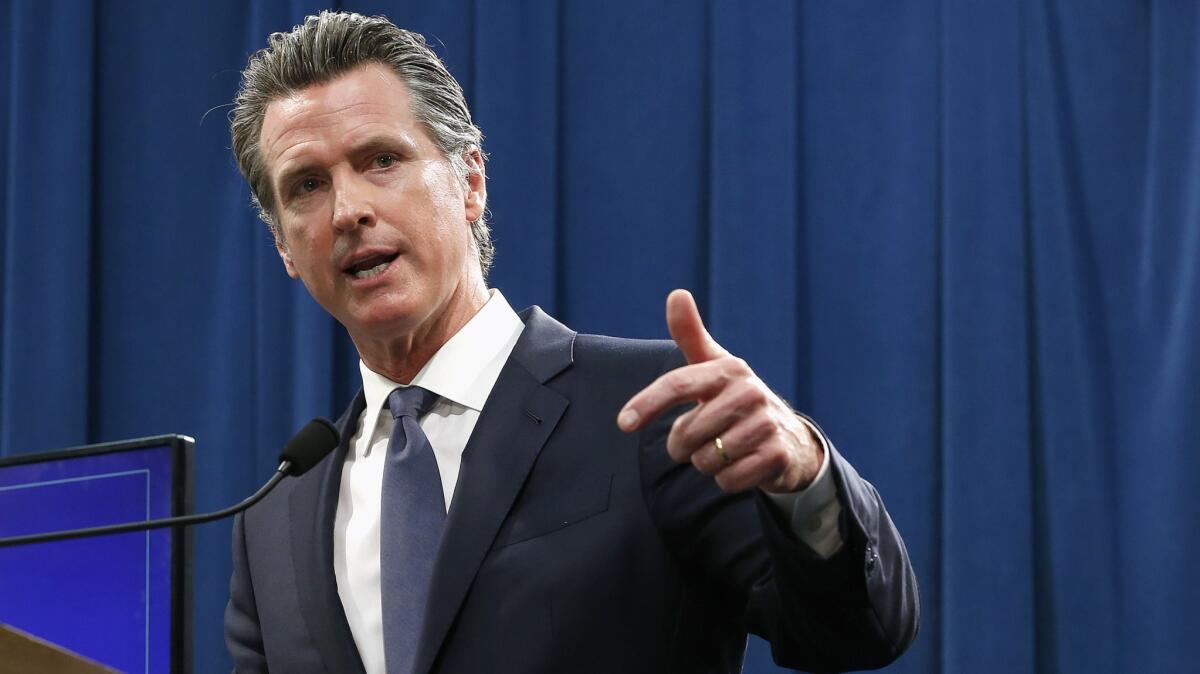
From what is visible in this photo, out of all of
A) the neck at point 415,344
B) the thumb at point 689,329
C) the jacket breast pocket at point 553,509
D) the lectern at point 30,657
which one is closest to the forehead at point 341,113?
the neck at point 415,344

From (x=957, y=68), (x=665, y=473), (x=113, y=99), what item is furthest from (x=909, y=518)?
(x=113, y=99)

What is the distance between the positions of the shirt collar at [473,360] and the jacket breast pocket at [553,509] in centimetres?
17

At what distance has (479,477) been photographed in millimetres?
1413

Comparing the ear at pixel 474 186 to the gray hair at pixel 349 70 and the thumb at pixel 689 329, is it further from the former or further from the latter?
the thumb at pixel 689 329

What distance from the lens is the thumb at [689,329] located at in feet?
3.38

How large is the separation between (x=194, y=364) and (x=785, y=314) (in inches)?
52.2

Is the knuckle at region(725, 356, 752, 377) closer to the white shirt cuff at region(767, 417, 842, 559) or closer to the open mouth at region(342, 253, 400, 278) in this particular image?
the white shirt cuff at region(767, 417, 842, 559)

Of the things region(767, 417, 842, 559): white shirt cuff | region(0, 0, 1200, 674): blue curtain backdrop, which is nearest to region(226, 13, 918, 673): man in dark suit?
region(767, 417, 842, 559): white shirt cuff

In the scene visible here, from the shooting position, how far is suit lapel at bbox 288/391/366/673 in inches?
55.7

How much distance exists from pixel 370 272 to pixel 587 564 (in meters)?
0.47

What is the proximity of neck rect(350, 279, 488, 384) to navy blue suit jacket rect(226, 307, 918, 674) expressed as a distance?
153mm

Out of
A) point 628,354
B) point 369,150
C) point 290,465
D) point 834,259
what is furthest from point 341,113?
point 834,259

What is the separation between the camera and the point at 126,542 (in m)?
1.63

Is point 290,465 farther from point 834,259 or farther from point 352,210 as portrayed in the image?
point 834,259
